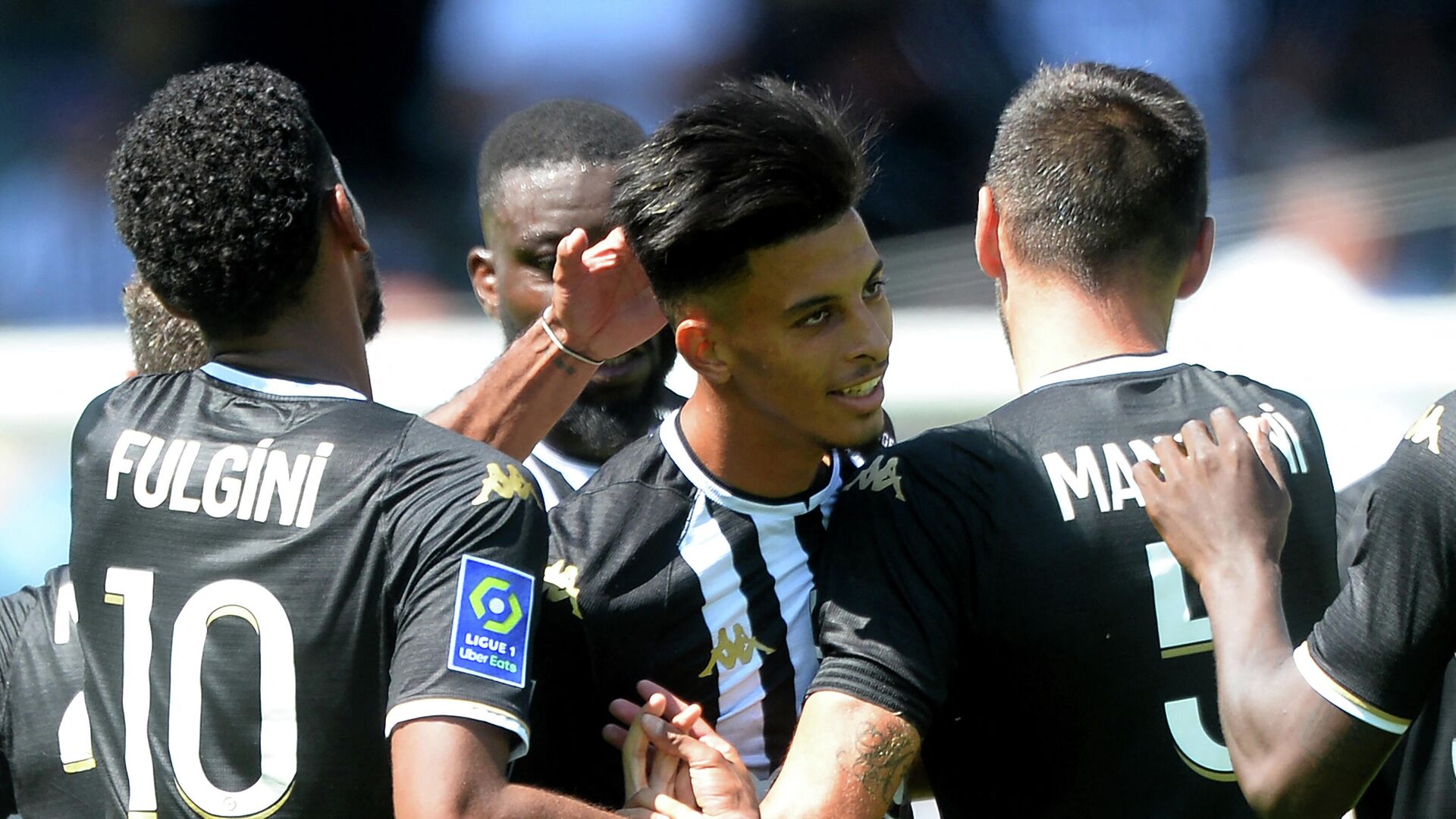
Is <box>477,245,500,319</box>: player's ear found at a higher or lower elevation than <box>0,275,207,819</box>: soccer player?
higher

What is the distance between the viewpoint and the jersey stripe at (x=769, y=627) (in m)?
2.48

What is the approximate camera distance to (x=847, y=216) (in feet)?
8.34

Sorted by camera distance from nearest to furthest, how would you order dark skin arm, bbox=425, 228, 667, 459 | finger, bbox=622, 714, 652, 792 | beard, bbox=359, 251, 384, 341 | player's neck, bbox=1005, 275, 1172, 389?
finger, bbox=622, 714, 652, 792 → player's neck, bbox=1005, 275, 1172, 389 → beard, bbox=359, 251, 384, 341 → dark skin arm, bbox=425, 228, 667, 459

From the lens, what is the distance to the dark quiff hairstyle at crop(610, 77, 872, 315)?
8.14ft

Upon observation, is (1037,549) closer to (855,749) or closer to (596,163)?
(855,749)

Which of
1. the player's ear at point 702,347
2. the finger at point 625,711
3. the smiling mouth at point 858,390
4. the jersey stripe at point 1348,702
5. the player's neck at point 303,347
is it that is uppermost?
the player's neck at point 303,347

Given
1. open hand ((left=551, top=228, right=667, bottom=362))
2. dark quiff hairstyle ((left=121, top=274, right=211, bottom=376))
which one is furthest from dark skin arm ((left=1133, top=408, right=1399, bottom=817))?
dark quiff hairstyle ((left=121, top=274, right=211, bottom=376))

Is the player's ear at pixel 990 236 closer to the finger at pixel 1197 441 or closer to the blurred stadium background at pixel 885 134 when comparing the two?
the finger at pixel 1197 441

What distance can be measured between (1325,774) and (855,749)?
61 cm

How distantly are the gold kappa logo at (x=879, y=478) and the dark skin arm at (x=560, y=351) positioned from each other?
2.10 feet

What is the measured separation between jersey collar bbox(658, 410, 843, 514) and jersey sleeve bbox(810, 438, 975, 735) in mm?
52

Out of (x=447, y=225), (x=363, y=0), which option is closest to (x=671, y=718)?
(x=447, y=225)

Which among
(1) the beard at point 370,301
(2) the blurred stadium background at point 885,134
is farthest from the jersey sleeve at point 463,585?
(2) the blurred stadium background at point 885,134

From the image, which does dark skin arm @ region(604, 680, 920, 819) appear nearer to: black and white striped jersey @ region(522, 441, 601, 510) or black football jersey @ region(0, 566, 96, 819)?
black football jersey @ region(0, 566, 96, 819)
